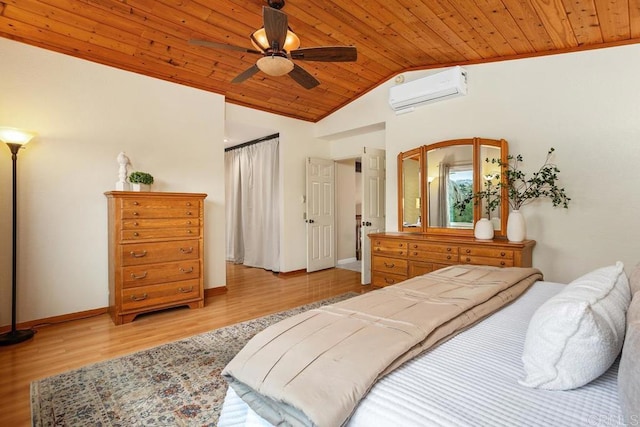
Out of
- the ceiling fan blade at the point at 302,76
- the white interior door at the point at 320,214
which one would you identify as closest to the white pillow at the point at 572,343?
the ceiling fan blade at the point at 302,76

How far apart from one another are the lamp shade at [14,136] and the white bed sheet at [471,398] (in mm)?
3063

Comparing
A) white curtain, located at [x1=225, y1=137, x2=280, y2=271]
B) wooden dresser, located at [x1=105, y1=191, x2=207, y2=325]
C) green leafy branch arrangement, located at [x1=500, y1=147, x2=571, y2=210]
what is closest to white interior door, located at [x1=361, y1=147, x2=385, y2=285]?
white curtain, located at [x1=225, y1=137, x2=280, y2=271]

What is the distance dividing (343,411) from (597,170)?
3.58 metres

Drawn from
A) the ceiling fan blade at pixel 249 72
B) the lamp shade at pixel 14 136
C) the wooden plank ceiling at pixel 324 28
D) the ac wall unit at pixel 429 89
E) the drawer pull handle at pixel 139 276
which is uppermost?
the wooden plank ceiling at pixel 324 28

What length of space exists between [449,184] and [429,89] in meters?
1.19

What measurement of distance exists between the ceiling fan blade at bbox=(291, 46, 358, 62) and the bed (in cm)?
233

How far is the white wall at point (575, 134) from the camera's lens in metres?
2.98

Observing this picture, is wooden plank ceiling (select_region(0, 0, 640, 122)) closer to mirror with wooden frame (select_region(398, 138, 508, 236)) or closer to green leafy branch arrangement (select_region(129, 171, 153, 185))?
mirror with wooden frame (select_region(398, 138, 508, 236))

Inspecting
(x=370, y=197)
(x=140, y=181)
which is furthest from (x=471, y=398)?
(x=370, y=197)

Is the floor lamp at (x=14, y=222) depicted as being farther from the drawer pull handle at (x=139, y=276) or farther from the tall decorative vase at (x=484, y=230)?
the tall decorative vase at (x=484, y=230)

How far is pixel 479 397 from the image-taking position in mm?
853

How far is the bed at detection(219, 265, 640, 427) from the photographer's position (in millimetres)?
761

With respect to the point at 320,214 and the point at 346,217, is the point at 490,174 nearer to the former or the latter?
the point at 320,214

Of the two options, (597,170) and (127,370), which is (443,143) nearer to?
(597,170)
